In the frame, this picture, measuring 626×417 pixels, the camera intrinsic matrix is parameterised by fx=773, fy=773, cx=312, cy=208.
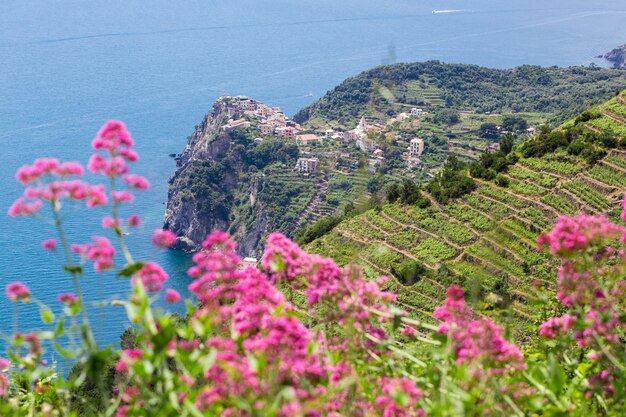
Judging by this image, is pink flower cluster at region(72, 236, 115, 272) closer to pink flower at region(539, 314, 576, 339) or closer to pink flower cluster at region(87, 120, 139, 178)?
pink flower cluster at region(87, 120, 139, 178)

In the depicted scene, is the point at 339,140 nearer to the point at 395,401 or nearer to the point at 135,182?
the point at 135,182

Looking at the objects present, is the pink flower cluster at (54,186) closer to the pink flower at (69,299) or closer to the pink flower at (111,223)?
the pink flower at (111,223)

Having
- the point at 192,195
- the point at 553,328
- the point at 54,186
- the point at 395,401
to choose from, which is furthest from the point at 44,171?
the point at 192,195

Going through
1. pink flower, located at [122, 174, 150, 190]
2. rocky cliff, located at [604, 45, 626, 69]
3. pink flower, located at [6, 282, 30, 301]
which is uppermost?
pink flower, located at [122, 174, 150, 190]

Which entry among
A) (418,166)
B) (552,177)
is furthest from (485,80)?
(552,177)

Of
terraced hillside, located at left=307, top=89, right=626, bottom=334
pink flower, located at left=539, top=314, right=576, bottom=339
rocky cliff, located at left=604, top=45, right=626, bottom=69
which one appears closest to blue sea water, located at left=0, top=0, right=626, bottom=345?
rocky cliff, located at left=604, top=45, right=626, bottom=69

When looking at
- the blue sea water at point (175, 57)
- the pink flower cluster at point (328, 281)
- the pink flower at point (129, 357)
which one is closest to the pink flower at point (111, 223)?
the pink flower at point (129, 357)
